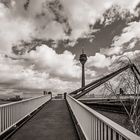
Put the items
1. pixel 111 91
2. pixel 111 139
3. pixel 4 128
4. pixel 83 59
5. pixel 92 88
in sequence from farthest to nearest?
pixel 83 59 → pixel 92 88 → pixel 111 91 → pixel 4 128 → pixel 111 139

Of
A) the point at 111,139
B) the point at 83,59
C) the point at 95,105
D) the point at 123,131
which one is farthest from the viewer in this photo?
the point at 83,59

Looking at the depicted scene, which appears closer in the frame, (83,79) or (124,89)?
(124,89)

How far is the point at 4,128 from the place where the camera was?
23.6 ft

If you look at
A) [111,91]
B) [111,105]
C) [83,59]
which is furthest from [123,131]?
[83,59]

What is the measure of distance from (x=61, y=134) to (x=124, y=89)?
17128 millimetres

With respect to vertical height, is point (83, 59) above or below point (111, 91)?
above

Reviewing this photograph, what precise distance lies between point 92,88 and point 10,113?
178 feet

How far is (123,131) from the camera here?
246 cm

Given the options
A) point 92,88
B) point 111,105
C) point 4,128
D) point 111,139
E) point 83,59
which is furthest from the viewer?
point 83,59

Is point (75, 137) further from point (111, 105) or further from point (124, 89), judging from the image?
point (111, 105)

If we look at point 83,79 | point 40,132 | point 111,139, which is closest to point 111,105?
point 83,79

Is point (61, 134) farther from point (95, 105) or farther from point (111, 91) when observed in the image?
point (95, 105)

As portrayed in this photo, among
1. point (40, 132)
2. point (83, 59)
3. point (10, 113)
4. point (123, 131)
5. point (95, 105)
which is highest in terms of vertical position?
point (83, 59)

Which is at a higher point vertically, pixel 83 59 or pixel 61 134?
pixel 83 59
